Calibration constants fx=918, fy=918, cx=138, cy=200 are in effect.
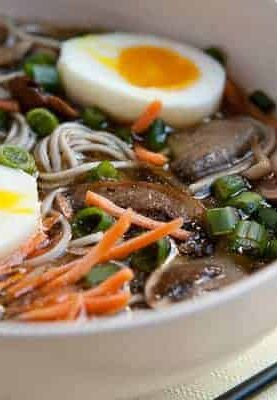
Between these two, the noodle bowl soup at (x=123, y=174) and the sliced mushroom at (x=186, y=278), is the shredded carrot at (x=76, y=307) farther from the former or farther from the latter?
the sliced mushroom at (x=186, y=278)

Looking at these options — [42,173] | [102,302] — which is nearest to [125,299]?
[102,302]

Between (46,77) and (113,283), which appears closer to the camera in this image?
(113,283)

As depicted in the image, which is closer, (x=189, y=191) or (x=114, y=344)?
(x=114, y=344)

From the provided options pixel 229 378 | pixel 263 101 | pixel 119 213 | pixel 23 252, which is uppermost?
pixel 263 101

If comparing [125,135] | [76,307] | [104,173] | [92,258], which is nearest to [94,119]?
[125,135]

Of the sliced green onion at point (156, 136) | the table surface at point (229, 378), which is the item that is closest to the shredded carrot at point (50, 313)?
the table surface at point (229, 378)

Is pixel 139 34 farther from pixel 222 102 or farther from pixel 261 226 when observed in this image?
pixel 261 226

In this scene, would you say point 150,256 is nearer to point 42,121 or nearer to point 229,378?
point 229,378
